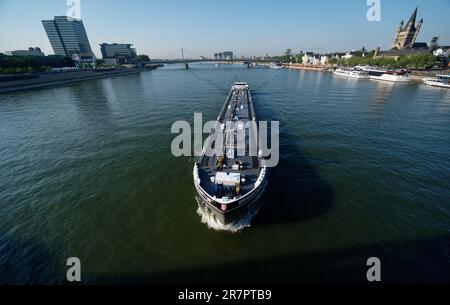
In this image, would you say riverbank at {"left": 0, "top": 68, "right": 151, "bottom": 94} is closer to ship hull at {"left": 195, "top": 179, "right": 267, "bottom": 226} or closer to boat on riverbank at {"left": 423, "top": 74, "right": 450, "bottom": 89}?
ship hull at {"left": 195, "top": 179, "right": 267, "bottom": 226}

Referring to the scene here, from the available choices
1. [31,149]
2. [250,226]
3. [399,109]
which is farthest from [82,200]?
[399,109]

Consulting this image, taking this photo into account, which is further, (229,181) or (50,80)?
(50,80)

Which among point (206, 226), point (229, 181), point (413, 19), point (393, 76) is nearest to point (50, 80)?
point (229, 181)

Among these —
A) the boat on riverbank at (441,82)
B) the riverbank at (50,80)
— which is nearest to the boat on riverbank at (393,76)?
the boat on riverbank at (441,82)

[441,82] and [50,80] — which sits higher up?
[50,80]

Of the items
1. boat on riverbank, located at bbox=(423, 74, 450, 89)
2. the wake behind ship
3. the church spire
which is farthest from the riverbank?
the church spire

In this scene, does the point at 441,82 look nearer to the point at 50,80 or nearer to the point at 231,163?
the point at 231,163

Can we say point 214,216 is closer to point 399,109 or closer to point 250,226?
point 250,226

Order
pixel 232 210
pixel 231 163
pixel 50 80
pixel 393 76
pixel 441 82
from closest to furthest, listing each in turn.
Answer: pixel 232 210
pixel 231 163
pixel 441 82
pixel 393 76
pixel 50 80
